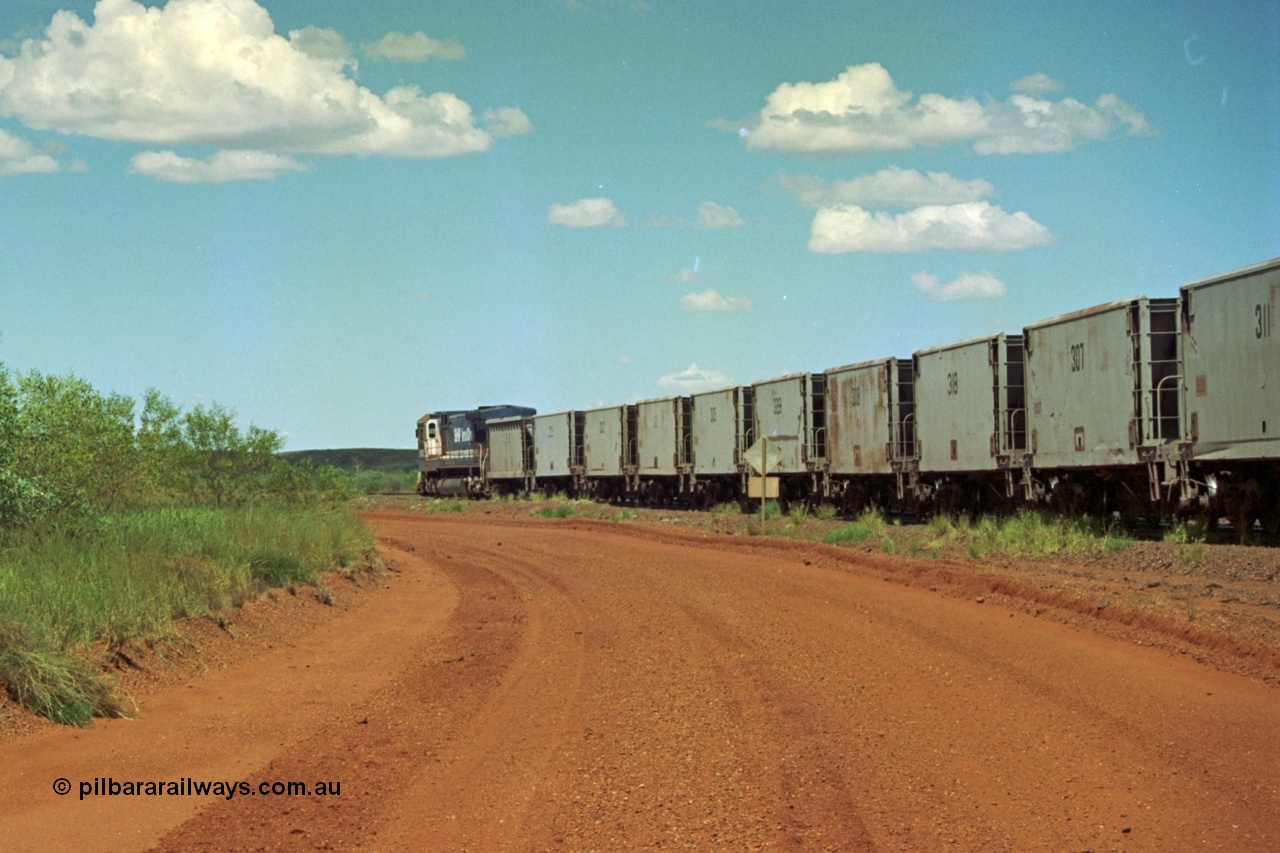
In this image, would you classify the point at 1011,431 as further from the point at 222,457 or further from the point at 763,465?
the point at 222,457

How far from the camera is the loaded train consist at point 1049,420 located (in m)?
19.0

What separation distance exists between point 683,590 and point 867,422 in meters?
14.9

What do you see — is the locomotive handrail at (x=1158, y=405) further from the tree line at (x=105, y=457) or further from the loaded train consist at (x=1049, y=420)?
the tree line at (x=105, y=457)

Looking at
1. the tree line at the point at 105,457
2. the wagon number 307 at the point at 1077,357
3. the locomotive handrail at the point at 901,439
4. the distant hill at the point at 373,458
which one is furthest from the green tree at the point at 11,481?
the distant hill at the point at 373,458

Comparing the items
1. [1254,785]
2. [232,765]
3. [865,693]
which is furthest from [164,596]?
[1254,785]

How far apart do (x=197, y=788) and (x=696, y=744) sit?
2891 millimetres

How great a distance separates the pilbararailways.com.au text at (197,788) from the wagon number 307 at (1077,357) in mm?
18275

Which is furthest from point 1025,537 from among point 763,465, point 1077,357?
point 763,465

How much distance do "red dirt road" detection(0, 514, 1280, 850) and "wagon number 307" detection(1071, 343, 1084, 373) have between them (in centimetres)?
952

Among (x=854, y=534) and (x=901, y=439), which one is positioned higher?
(x=901, y=439)

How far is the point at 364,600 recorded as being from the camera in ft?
57.3

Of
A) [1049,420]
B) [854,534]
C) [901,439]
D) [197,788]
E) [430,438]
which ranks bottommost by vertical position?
[197,788]

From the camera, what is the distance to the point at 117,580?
1166 cm

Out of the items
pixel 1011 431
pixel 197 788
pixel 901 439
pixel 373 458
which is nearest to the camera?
pixel 197 788
